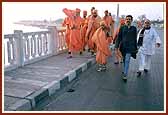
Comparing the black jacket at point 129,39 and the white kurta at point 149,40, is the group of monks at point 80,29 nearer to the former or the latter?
the white kurta at point 149,40

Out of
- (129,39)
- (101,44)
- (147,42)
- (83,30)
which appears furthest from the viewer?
(83,30)

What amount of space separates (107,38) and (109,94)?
3.09m

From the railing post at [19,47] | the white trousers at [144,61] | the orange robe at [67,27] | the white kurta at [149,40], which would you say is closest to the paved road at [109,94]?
the white trousers at [144,61]

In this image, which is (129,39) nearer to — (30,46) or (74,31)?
(30,46)

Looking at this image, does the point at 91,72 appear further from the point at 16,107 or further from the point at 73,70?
the point at 16,107

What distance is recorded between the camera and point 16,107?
5121mm

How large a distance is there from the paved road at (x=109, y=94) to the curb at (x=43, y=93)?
12 cm

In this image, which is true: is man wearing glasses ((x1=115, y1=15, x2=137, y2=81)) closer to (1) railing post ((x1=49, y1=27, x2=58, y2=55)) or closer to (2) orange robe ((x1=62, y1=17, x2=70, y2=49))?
(2) orange robe ((x1=62, y1=17, x2=70, y2=49))

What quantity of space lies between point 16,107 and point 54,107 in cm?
78

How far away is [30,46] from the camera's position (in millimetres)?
9023

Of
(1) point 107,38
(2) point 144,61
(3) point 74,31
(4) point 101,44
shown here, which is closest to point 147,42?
(2) point 144,61

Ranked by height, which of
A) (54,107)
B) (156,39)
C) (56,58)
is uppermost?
(156,39)

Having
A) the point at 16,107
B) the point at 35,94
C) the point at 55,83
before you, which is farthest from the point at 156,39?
the point at 16,107

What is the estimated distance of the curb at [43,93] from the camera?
527cm
